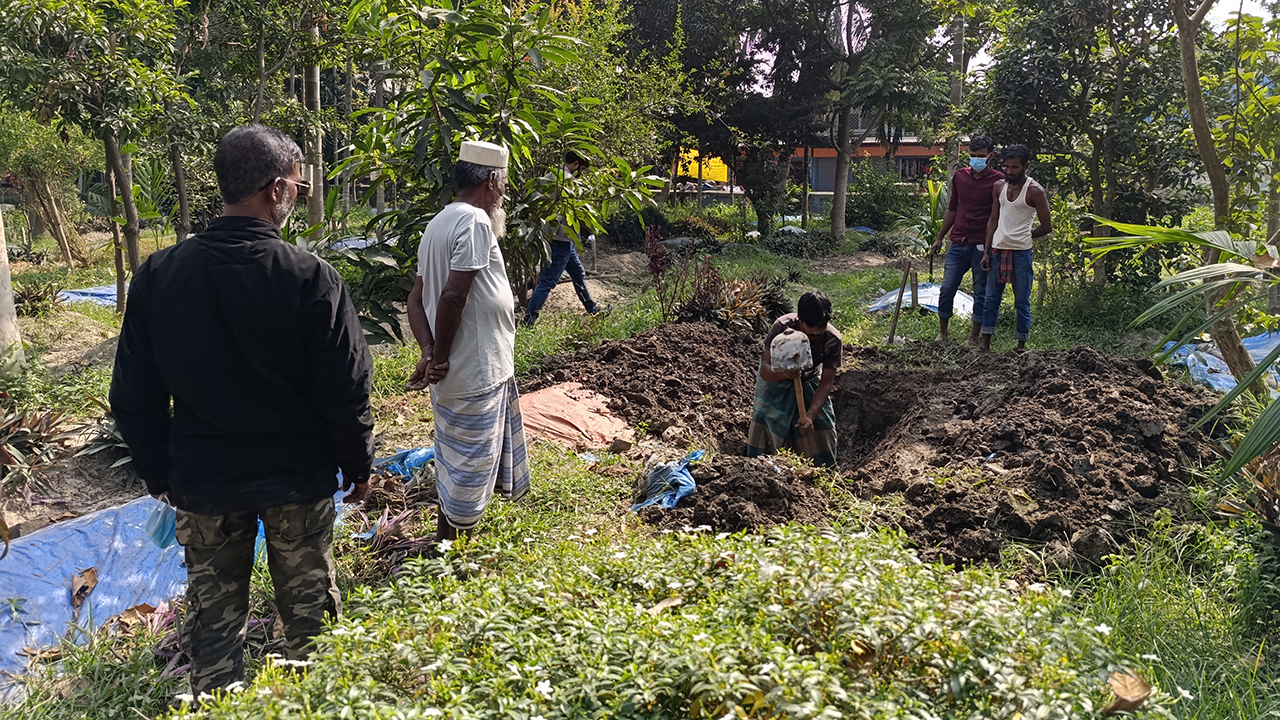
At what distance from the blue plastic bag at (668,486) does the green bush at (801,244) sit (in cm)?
1243

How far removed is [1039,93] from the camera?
897cm

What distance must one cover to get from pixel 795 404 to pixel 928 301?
5.39 meters

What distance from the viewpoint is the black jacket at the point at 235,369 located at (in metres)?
2.34

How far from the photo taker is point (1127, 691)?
1909 mm

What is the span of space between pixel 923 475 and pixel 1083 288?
5.36m

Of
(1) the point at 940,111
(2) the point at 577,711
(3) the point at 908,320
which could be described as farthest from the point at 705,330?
(1) the point at 940,111

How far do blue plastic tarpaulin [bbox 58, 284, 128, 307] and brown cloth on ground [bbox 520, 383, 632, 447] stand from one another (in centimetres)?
690

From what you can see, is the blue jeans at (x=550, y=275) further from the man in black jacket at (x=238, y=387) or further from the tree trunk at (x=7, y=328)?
the man in black jacket at (x=238, y=387)

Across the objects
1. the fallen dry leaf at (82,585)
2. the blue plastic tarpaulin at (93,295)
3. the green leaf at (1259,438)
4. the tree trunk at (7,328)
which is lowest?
the fallen dry leaf at (82,585)

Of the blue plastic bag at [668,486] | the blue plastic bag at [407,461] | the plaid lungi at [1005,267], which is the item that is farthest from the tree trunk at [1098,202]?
the blue plastic bag at [407,461]

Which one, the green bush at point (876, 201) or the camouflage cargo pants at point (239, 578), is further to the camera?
the green bush at point (876, 201)

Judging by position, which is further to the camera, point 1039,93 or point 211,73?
point 211,73

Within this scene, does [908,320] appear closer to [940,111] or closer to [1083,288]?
[1083,288]

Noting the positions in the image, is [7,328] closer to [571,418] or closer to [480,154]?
[571,418]
